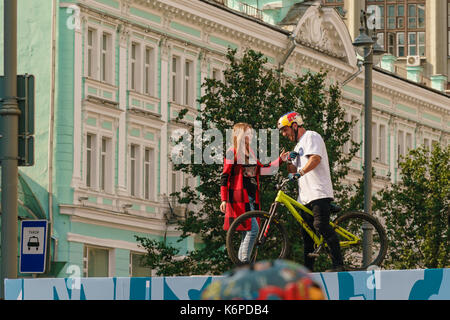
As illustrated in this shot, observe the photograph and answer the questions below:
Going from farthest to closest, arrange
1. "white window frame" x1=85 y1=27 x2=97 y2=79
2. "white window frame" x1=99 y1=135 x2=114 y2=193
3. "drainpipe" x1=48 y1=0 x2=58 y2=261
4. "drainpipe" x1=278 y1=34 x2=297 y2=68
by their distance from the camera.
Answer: "drainpipe" x1=278 y1=34 x2=297 y2=68 < "white window frame" x1=99 y1=135 x2=114 y2=193 < "white window frame" x1=85 y1=27 x2=97 y2=79 < "drainpipe" x1=48 y1=0 x2=58 y2=261

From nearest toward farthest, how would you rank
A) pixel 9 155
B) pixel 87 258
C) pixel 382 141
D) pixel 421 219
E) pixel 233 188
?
pixel 233 188, pixel 9 155, pixel 421 219, pixel 87 258, pixel 382 141

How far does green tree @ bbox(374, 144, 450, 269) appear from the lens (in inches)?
1548

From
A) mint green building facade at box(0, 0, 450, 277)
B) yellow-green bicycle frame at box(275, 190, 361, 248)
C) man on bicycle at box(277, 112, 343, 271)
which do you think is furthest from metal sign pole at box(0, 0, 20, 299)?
mint green building facade at box(0, 0, 450, 277)

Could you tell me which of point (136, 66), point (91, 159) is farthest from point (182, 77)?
point (91, 159)

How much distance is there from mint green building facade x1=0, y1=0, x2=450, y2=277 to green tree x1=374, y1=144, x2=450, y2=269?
7.65 m

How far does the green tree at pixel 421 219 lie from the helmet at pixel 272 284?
113 feet

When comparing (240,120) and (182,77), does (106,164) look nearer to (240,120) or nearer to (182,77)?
(182,77)

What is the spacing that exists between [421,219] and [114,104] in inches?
389

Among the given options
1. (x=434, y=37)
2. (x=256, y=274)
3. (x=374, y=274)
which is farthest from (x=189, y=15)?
(x=434, y=37)

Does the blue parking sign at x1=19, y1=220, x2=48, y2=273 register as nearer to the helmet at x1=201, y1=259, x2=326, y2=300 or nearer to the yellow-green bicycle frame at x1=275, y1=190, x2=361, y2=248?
the yellow-green bicycle frame at x1=275, y1=190, x2=361, y2=248

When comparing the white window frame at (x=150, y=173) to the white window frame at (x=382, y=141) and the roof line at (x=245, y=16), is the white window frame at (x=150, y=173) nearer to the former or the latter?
the roof line at (x=245, y=16)

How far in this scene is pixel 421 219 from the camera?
40.0 m

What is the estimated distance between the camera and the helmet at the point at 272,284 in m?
4.73

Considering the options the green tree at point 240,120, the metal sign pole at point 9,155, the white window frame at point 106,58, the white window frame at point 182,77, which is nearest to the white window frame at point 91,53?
the white window frame at point 106,58
